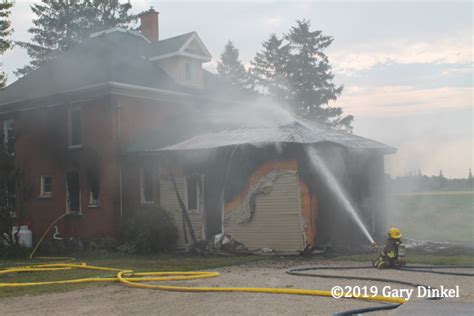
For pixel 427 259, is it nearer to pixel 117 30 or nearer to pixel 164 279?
pixel 164 279

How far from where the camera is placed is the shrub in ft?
58.6

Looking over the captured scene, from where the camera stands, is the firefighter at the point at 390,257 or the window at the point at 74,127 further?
the window at the point at 74,127

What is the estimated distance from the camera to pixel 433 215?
89.4ft

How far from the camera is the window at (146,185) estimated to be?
20.1m

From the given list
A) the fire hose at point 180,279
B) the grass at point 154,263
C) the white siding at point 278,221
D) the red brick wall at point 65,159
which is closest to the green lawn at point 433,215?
the white siding at point 278,221

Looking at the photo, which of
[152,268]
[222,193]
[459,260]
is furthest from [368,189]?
[152,268]

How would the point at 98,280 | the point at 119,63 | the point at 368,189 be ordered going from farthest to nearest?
the point at 119,63, the point at 368,189, the point at 98,280

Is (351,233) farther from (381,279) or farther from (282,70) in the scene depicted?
(282,70)

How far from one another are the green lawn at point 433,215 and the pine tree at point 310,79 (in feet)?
45.6

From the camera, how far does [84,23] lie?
1694 inches

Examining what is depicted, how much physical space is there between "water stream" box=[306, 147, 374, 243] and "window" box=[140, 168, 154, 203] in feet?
21.0

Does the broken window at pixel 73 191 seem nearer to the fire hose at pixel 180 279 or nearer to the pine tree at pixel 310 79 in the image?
the fire hose at pixel 180 279

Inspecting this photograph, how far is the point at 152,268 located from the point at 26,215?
11.3 metres

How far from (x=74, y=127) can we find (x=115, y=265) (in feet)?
27.9
